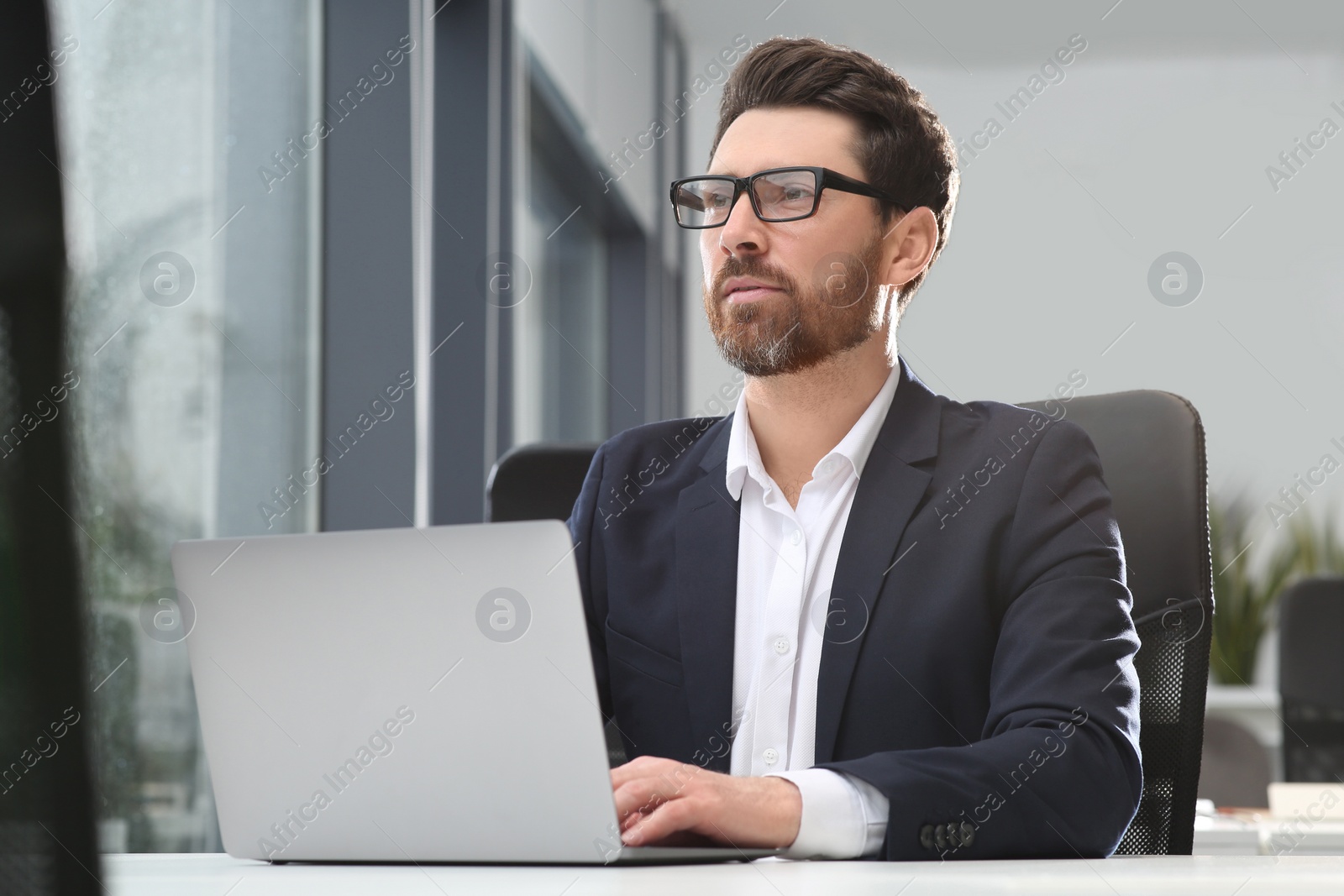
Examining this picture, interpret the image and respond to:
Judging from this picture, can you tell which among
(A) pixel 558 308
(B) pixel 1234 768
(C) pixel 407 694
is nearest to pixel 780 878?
(C) pixel 407 694

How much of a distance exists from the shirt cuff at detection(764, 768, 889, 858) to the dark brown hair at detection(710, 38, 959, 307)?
0.90 meters

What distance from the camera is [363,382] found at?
2510mm

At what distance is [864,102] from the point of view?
1647 mm

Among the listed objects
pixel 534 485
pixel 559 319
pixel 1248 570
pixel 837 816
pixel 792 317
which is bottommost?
pixel 1248 570

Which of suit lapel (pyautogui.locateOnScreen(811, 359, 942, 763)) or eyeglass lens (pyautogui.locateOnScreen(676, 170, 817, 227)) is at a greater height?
eyeglass lens (pyautogui.locateOnScreen(676, 170, 817, 227))

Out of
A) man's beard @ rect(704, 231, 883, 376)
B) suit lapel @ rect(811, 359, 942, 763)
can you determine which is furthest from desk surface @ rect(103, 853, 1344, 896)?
man's beard @ rect(704, 231, 883, 376)

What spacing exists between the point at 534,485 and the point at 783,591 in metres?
0.50

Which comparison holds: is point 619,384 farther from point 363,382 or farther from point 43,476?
point 43,476

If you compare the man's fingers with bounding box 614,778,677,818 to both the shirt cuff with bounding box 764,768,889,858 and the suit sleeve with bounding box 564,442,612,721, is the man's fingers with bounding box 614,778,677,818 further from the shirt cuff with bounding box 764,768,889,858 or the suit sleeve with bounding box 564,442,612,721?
the suit sleeve with bounding box 564,442,612,721

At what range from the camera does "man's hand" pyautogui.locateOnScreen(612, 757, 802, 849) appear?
927mm

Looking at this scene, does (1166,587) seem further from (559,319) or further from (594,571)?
(559,319)

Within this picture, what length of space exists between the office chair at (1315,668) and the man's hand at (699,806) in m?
2.89

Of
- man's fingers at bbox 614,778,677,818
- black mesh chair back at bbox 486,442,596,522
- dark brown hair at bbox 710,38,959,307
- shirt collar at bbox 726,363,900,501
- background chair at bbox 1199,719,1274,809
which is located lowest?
background chair at bbox 1199,719,1274,809

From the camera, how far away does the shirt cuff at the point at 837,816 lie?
39.0 inches
